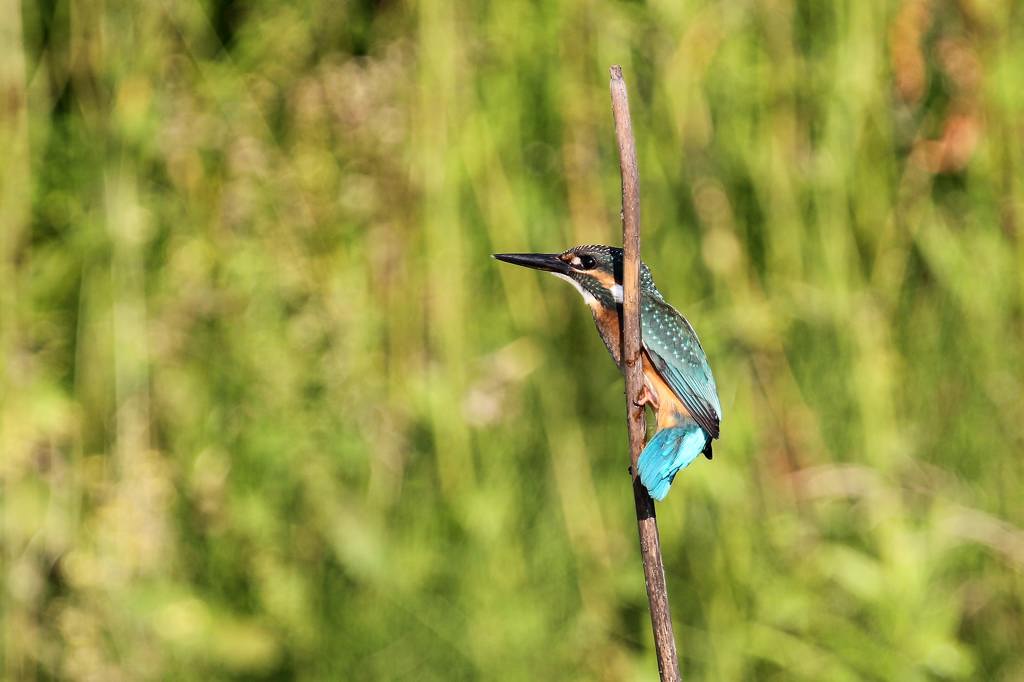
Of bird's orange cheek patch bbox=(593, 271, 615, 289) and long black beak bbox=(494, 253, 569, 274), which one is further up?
long black beak bbox=(494, 253, 569, 274)

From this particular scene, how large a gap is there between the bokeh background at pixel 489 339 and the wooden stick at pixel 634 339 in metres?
1.22

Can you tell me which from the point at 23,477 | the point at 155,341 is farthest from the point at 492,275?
the point at 23,477

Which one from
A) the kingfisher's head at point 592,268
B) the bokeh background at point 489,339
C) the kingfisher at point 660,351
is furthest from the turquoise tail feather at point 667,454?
the bokeh background at point 489,339

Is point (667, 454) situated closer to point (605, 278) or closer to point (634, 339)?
point (605, 278)

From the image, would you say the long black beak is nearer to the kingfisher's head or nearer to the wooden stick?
the kingfisher's head

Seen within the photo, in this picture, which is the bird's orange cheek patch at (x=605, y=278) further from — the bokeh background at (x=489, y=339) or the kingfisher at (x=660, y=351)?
the bokeh background at (x=489, y=339)

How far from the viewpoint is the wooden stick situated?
1.23m

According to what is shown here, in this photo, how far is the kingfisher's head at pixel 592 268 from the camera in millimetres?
2049

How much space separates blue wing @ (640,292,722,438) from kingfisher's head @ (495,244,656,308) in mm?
66

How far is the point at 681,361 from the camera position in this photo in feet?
6.82

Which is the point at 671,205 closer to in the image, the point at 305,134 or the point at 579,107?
the point at 579,107

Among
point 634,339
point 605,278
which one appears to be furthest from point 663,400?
point 634,339

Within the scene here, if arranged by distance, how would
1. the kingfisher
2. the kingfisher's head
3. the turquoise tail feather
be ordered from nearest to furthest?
the turquoise tail feather, the kingfisher, the kingfisher's head

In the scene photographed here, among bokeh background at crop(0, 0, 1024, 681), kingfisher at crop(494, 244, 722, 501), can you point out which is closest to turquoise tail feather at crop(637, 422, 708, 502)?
kingfisher at crop(494, 244, 722, 501)
